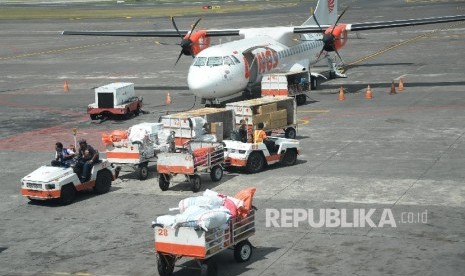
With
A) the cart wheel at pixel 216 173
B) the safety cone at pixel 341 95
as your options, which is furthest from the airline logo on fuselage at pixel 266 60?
the cart wheel at pixel 216 173

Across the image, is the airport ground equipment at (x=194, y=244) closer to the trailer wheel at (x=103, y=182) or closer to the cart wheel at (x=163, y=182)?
the cart wheel at (x=163, y=182)

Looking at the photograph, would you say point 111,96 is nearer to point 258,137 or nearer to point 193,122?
point 193,122

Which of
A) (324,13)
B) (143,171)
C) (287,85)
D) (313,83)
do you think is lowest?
(143,171)

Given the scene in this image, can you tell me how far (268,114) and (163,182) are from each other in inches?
302

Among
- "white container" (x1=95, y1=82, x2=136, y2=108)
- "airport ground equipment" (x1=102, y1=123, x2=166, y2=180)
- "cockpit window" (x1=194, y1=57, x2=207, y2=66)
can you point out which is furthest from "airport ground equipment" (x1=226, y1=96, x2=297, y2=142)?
"white container" (x1=95, y1=82, x2=136, y2=108)

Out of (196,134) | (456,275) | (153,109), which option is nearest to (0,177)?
(196,134)

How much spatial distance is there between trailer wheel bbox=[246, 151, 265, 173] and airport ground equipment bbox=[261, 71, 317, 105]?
1376 cm

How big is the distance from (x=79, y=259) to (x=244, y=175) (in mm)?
10077

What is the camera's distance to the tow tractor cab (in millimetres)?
27703

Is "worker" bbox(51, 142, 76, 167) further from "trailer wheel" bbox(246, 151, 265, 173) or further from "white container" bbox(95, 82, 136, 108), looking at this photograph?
"white container" bbox(95, 82, 136, 108)

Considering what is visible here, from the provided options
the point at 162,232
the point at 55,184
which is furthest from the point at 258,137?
the point at 162,232

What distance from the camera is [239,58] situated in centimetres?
4569

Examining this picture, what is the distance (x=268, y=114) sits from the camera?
1395 inches

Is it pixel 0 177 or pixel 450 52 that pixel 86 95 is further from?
pixel 450 52
